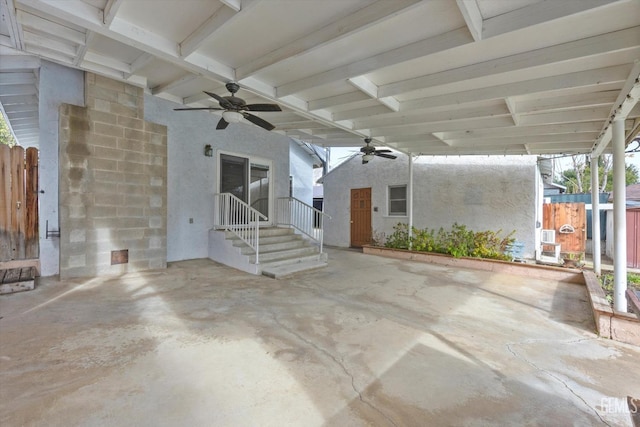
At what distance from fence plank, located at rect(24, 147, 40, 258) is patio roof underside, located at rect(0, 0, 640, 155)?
1.38m

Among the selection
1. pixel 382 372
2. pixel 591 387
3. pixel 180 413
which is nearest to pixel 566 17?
pixel 591 387

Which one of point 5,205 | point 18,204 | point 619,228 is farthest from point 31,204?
point 619,228

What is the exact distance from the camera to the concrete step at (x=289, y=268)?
209 inches

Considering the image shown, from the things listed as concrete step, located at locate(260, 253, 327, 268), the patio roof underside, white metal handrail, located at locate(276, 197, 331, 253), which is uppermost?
the patio roof underside

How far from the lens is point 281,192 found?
8.05m

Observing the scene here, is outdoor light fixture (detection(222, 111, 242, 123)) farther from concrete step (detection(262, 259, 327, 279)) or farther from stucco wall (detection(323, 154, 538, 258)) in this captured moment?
stucco wall (detection(323, 154, 538, 258))

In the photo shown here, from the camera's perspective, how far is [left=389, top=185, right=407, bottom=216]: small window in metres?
9.12

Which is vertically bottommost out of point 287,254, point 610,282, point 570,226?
point 610,282

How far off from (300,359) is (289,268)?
3296mm

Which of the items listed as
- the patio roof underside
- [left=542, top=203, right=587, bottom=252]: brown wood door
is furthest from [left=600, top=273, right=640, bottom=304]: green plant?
the patio roof underside

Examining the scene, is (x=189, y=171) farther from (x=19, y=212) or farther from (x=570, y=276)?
(x=570, y=276)

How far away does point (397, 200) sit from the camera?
927cm

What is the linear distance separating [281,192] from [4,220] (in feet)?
17.2

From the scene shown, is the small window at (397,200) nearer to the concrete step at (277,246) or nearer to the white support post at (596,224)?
the concrete step at (277,246)
